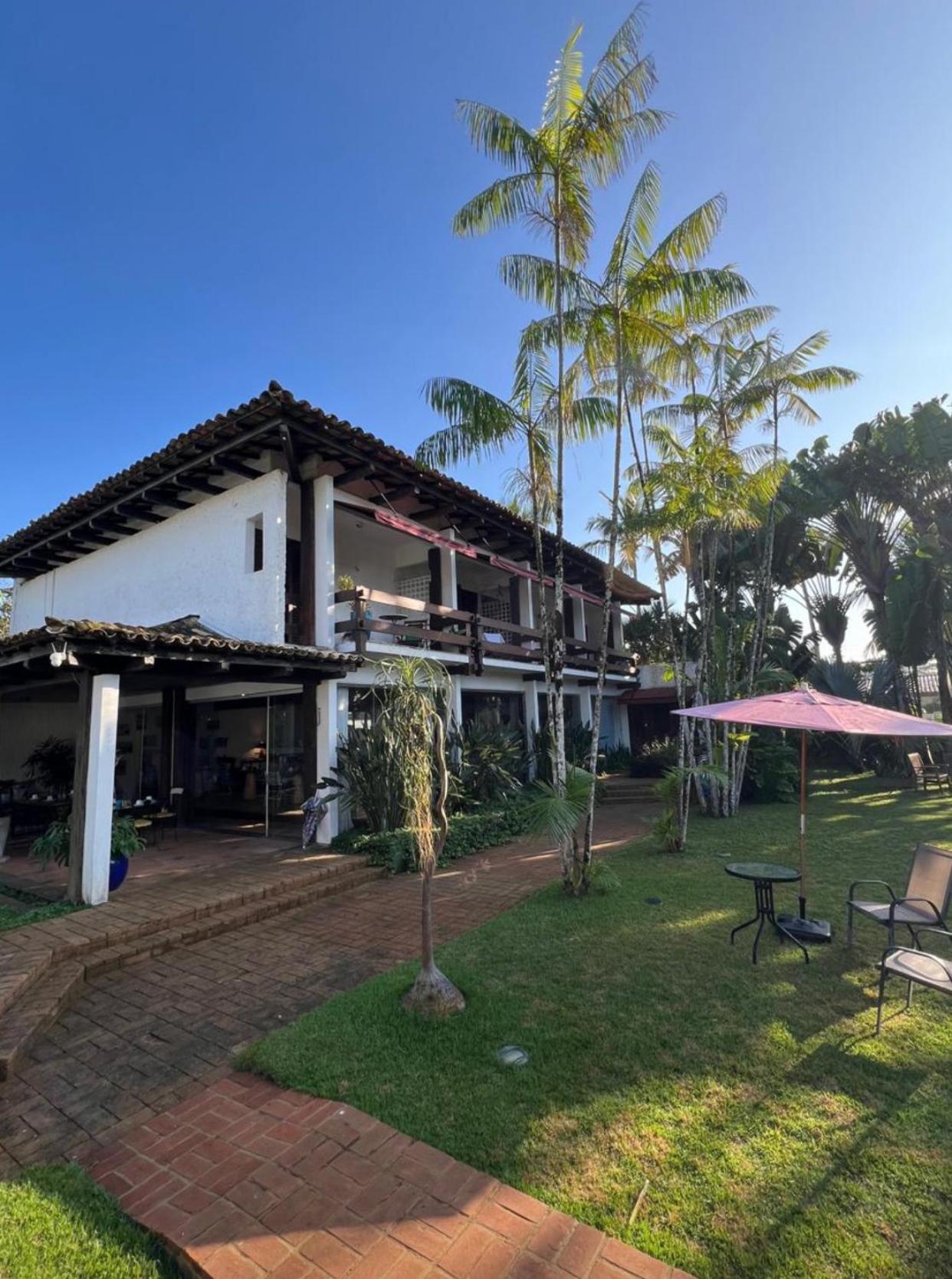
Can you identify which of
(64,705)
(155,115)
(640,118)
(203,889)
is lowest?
(203,889)

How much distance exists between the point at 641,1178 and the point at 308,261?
13.1 meters

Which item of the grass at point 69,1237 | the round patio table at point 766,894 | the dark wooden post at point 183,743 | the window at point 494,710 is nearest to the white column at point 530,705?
the window at point 494,710

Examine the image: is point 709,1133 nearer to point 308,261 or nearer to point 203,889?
point 203,889

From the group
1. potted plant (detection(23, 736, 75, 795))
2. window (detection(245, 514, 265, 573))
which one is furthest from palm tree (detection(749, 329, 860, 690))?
potted plant (detection(23, 736, 75, 795))

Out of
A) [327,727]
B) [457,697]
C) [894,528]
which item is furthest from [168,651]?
[894,528]

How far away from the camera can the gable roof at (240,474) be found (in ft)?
33.8

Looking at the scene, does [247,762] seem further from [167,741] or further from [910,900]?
[910,900]

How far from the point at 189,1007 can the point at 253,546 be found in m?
8.66

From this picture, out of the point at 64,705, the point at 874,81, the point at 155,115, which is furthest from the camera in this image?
the point at 64,705

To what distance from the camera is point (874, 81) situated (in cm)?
771

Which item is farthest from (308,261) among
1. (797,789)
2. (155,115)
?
(797,789)

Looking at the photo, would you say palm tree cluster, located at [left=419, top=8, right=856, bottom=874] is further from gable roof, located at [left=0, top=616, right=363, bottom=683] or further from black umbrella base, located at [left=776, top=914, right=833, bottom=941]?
gable roof, located at [left=0, top=616, right=363, bottom=683]

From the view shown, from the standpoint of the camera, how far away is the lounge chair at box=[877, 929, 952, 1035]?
414 centimetres

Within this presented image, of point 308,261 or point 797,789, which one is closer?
point 308,261
